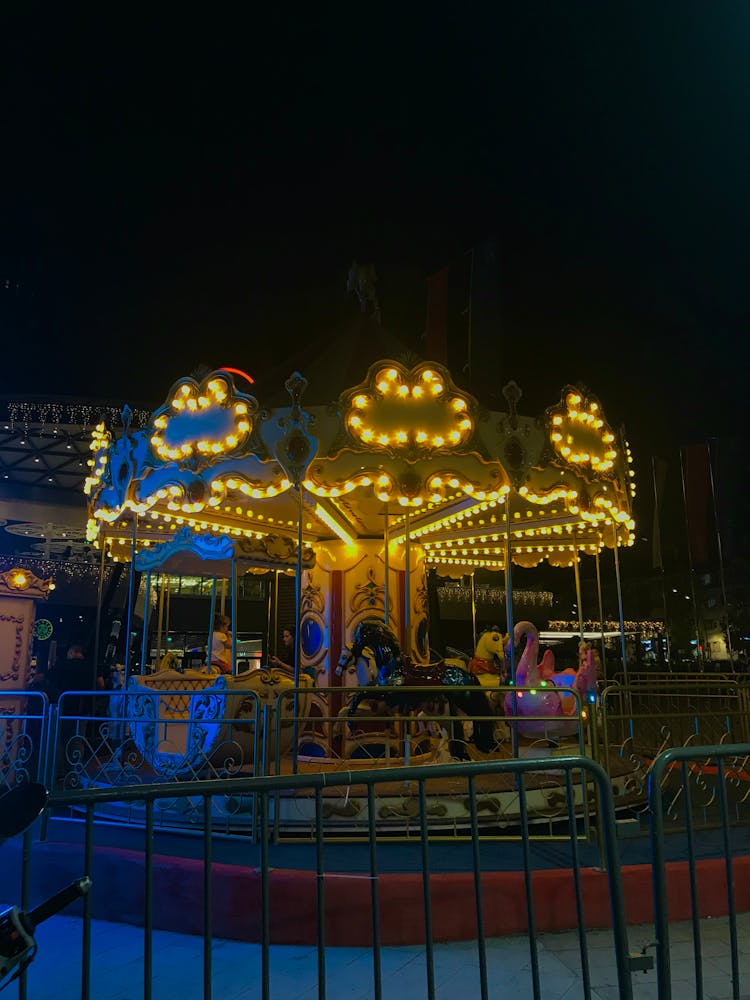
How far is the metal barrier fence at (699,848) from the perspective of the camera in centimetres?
260

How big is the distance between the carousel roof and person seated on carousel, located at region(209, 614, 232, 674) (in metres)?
2.25

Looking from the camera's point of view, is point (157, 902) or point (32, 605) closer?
point (157, 902)

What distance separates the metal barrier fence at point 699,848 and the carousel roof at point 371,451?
3.10 meters

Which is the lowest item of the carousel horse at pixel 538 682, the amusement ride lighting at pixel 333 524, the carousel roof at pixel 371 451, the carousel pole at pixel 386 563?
the carousel horse at pixel 538 682

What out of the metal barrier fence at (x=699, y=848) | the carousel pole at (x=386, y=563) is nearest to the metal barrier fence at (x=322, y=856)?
the metal barrier fence at (x=699, y=848)

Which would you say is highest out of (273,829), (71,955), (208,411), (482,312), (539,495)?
(482,312)

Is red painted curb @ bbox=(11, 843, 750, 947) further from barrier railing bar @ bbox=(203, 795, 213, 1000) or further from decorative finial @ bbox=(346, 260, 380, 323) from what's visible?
decorative finial @ bbox=(346, 260, 380, 323)

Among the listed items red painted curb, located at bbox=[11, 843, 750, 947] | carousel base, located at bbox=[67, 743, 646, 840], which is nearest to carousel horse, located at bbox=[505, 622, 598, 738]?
carousel base, located at bbox=[67, 743, 646, 840]

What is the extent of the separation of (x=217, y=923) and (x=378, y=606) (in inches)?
204

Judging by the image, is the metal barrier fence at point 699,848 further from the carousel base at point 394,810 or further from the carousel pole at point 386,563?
the carousel pole at point 386,563

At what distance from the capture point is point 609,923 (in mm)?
4273

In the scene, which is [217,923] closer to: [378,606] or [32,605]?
[378,606]

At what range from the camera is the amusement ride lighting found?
8945mm

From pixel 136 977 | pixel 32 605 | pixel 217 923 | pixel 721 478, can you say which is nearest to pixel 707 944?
pixel 217 923
